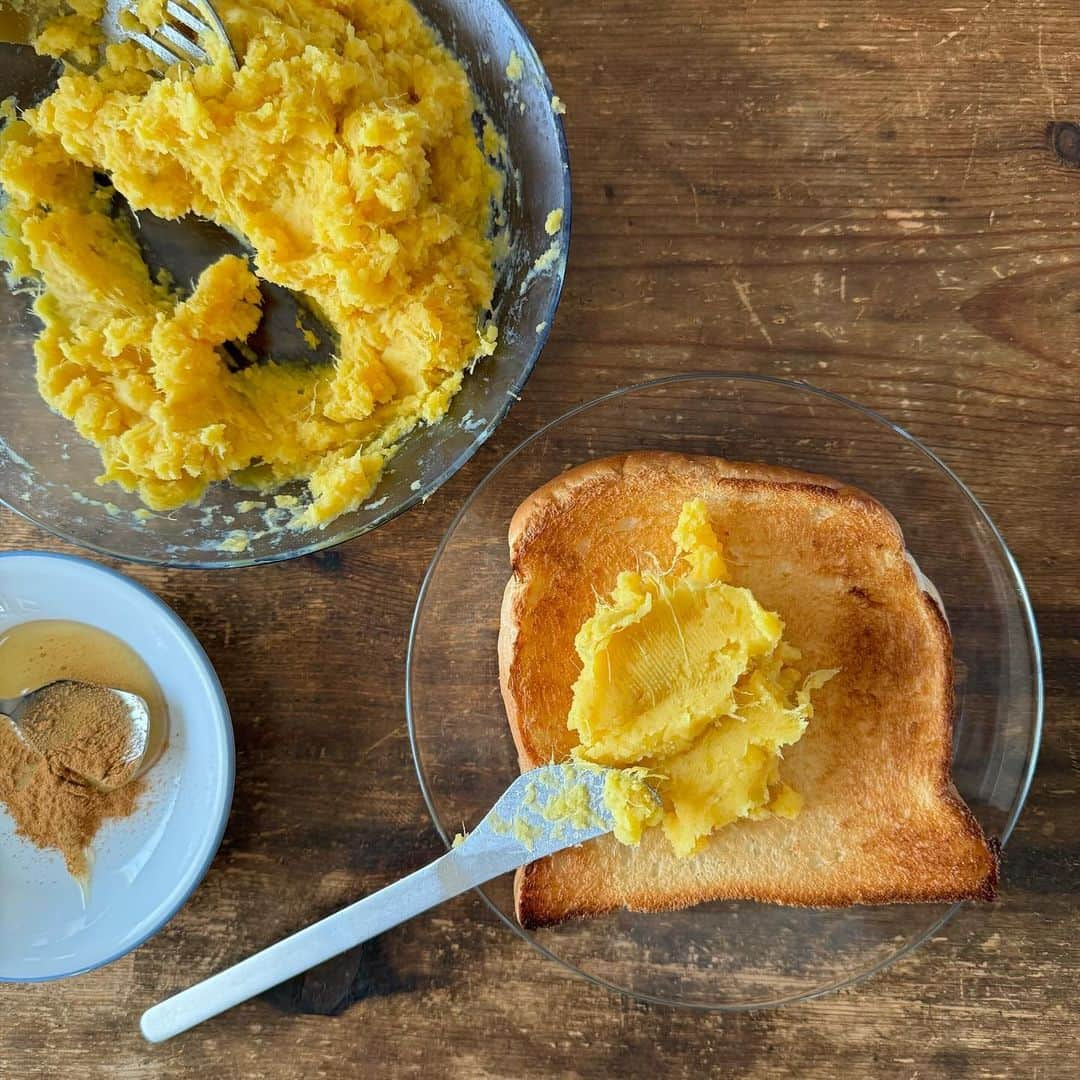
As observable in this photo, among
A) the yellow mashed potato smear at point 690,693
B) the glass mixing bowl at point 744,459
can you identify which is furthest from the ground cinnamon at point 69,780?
the yellow mashed potato smear at point 690,693

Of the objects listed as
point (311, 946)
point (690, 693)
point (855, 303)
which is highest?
point (855, 303)

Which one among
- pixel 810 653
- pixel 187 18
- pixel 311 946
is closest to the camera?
pixel 187 18

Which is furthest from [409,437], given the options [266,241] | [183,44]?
[183,44]

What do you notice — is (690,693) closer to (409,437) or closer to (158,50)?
(409,437)

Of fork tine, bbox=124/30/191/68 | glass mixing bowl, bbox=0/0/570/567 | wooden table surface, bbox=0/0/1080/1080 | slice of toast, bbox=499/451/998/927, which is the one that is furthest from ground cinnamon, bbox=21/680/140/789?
fork tine, bbox=124/30/191/68

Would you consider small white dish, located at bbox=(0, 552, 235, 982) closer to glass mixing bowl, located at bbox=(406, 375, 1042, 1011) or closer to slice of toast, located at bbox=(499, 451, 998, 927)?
glass mixing bowl, located at bbox=(406, 375, 1042, 1011)

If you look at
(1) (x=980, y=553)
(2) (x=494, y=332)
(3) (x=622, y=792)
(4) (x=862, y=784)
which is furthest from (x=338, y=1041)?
(1) (x=980, y=553)
